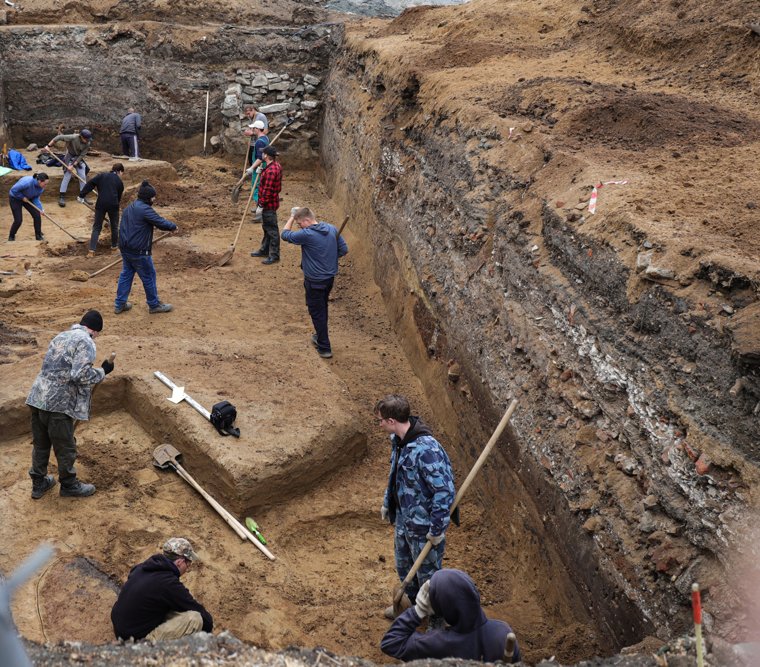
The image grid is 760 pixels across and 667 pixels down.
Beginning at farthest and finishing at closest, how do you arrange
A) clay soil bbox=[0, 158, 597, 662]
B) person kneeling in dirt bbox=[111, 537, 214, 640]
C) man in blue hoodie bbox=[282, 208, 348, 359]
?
man in blue hoodie bbox=[282, 208, 348, 359]
clay soil bbox=[0, 158, 597, 662]
person kneeling in dirt bbox=[111, 537, 214, 640]

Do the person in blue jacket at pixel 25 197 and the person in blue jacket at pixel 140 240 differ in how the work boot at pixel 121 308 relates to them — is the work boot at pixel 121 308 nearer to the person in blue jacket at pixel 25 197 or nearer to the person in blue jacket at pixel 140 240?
the person in blue jacket at pixel 140 240

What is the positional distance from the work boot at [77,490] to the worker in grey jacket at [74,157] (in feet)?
32.1

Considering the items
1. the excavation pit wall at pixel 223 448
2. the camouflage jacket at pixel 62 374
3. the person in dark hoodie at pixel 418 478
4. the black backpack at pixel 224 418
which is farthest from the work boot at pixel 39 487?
the person in dark hoodie at pixel 418 478

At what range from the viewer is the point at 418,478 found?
5281 mm

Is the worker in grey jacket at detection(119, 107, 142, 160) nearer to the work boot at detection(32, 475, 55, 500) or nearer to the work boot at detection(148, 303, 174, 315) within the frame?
the work boot at detection(148, 303, 174, 315)

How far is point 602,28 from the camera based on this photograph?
38.8ft

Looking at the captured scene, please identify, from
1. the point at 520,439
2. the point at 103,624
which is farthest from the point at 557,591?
the point at 103,624

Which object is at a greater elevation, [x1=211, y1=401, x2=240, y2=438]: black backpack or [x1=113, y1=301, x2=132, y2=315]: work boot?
[x1=211, y1=401, x2=240, y2=438]: black backpack

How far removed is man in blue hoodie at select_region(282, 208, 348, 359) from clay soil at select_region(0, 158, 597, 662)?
23.6 inches

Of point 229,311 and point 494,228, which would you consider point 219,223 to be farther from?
point 494,228

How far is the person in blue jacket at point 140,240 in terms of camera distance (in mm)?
10008

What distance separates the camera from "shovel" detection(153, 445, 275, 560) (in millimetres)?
6684

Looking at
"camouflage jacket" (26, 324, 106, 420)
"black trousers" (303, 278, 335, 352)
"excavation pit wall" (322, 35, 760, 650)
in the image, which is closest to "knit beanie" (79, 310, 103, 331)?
"camouflage jacket" (26, 324, 106, 420)

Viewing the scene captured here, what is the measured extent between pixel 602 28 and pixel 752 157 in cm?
565
